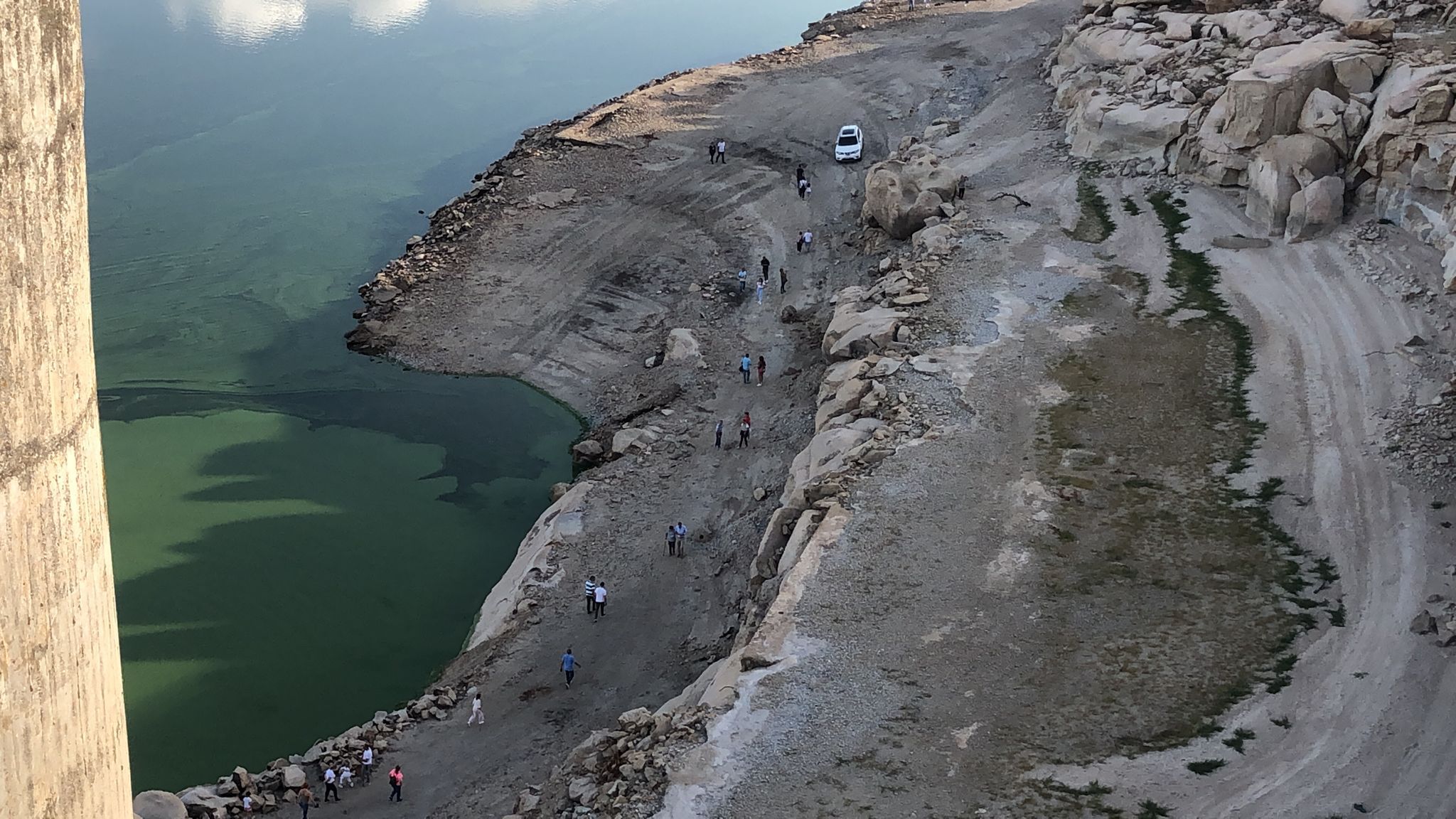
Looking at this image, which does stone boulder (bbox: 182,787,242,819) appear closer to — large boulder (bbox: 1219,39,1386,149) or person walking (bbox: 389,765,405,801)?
person walking (bbox: 389,765,405,801)

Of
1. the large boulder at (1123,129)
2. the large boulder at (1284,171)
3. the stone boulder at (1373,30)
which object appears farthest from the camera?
the large boulder at (1123,129)

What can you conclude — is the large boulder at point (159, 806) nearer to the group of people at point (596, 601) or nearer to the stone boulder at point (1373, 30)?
the group of people at point (596, 601)

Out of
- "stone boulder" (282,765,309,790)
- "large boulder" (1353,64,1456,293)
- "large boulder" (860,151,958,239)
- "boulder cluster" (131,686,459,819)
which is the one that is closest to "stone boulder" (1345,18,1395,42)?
→ "large boulder" (1353,64,1456,293)

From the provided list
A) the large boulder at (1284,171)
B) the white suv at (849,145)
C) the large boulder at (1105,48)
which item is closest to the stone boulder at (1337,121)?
the large boulder at (1284,171)

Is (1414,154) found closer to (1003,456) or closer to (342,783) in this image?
(1003,456)

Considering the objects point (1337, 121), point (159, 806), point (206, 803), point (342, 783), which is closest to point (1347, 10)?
point (1337, 121)

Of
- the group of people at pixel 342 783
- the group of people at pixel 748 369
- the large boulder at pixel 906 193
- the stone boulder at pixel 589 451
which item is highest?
the large boulder at pixel 906 193

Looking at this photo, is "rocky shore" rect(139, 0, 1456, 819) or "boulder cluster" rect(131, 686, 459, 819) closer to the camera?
"rocky shore" rect(139, 0, 1456, 819)
